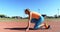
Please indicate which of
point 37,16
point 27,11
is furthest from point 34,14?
point 27,11

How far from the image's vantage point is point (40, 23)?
8.40m

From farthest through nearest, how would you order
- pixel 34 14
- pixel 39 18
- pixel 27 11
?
pixel 39 18, pixel 34 14, pixel 27 11

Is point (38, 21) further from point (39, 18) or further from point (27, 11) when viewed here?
point (27, 11)

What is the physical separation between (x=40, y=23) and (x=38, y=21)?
0.13m

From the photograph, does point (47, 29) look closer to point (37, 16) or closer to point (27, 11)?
point (37, 16)

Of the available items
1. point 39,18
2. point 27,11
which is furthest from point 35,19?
point 27,11

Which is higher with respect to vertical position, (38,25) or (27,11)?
(27,11)

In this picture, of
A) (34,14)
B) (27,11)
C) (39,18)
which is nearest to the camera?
(27,11)

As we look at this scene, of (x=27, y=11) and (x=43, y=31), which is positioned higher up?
(x=27, y=11)

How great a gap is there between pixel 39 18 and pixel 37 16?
0.17m

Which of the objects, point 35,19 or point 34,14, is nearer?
point 34,14

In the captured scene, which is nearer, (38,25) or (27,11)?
(27,11)

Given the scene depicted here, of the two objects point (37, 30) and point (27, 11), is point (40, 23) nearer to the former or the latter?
point (37, 30)

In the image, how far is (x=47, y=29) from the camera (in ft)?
28.8
